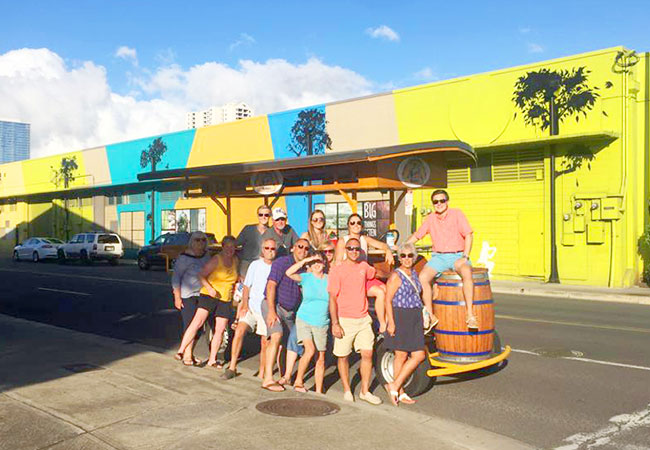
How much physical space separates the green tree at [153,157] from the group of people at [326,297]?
31.0m

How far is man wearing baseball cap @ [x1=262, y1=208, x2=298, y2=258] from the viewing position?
8.70m

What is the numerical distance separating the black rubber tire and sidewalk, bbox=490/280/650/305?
40.9 feet

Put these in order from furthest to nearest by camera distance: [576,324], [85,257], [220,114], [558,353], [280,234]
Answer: [220,114], [85,257], [576,324], [558,353], [280,234]

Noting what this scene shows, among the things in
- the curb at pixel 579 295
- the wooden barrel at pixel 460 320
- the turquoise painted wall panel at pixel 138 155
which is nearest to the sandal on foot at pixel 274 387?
the wooden barrel at pixel 460 320

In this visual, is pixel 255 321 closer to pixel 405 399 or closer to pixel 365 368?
pixel 365 368

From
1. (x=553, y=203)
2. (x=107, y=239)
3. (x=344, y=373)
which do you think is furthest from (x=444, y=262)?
(x=107, y=239)

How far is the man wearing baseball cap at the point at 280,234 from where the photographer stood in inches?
342

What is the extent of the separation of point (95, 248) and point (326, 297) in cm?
2887

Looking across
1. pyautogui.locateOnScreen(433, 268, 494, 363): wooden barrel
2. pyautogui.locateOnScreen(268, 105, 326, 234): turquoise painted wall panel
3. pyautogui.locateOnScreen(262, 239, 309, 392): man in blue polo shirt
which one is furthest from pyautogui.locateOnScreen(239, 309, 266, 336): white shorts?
pyautogui.locateOnScreen(268, 105, 326, 234): turquoise painted wall panel

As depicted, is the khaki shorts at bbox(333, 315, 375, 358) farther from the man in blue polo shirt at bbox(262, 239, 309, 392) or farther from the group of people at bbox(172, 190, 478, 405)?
the man in blue polo shirt at bbox(262, 239, 309, 392)

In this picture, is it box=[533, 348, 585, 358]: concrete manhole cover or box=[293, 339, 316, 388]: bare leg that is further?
box=[533, 348, 585, 358]: concrete manhole cover

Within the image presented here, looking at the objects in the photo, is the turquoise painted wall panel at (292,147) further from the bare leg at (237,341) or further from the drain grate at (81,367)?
the bare leg at (237,341)

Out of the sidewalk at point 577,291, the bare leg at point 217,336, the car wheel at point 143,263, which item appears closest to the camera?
the bare leg at point 217,336

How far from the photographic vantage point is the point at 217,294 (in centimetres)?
868
